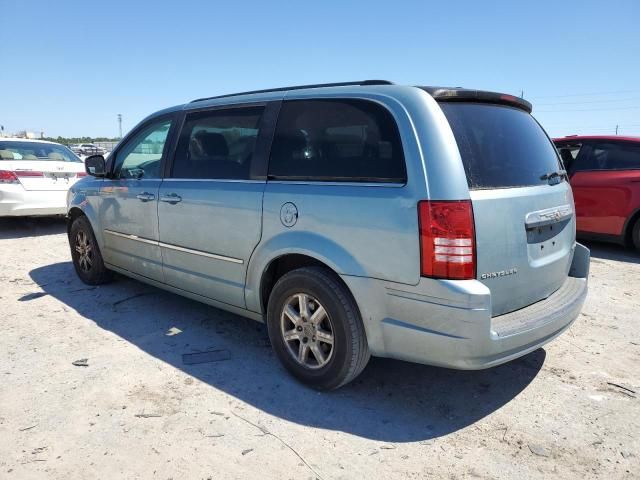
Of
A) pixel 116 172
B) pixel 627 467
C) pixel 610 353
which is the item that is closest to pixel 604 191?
pixel 610 353

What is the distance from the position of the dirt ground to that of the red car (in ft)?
9.86

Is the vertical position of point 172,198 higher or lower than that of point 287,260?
higher

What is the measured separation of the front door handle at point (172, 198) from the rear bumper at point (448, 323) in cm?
179

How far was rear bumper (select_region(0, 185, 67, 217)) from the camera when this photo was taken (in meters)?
7.84

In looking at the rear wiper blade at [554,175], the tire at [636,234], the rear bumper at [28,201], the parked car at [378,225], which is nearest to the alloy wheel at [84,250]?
the parked car at [378,225]

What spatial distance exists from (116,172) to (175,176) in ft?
3.66

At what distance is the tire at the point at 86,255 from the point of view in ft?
17.0

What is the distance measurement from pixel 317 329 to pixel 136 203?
2.32 meters

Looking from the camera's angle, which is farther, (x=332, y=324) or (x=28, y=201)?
(x=28, y=201)

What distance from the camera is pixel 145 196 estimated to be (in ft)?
14.0

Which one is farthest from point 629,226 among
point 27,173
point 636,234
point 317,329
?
point 27,173

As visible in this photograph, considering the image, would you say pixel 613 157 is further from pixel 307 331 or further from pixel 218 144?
pixel 307 331

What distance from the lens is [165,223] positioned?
13.3ft

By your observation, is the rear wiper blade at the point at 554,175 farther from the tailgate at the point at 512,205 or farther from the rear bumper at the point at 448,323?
the rear bumper at the point at 448,323
